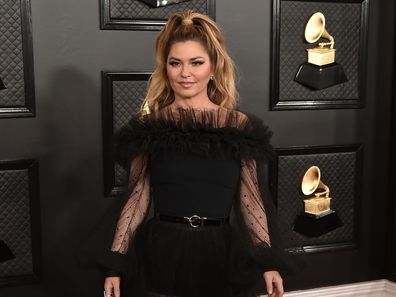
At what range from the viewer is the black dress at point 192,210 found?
184 cm

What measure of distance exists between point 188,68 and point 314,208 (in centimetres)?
146

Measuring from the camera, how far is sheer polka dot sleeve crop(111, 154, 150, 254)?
73.3 inches

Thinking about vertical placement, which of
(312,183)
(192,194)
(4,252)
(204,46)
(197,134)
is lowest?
(4,252)

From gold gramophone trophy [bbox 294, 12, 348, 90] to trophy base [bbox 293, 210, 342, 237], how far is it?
0.70m

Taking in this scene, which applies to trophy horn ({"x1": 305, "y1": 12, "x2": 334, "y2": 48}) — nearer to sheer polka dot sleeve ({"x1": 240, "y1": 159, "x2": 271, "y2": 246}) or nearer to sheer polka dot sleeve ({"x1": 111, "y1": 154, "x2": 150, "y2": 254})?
sheer polka dot sleeve ({"x1": 240, "y1": 159, "x2": 271, "y2": 246})

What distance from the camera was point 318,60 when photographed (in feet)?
9.55

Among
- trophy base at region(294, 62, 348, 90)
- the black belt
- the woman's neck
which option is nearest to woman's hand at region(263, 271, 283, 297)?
the black belt

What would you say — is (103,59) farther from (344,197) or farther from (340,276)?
→ (340,276)

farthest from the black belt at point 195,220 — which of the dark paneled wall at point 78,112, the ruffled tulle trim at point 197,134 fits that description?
the dark paneled wall at point 78,112

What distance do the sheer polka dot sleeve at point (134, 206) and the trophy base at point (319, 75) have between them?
128 centimetres

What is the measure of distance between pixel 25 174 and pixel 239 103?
3.55 ft

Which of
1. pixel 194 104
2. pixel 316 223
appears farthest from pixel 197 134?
pixel 316 223

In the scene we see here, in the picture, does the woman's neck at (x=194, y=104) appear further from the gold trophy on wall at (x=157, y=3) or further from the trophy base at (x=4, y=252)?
the trophy base at (x=4, y=252)

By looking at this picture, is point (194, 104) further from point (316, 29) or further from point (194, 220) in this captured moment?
point (316, 29)
